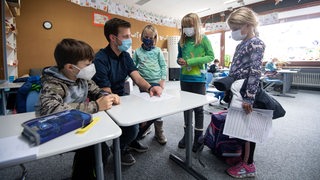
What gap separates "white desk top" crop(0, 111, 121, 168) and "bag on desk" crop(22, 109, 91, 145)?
0.07ft

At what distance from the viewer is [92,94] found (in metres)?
1.26

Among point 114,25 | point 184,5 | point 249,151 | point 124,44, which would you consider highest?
point 184,5

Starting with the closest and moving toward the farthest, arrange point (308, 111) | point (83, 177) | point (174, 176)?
point (83, 177)
point (174, 176)
point (308, 111)

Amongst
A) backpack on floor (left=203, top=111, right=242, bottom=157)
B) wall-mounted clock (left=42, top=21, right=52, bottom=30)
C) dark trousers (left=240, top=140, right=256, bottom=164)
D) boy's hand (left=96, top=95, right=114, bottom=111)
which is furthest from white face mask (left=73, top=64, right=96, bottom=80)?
wall-mounted clock (left=42, top=21, right=52, bottom=30)

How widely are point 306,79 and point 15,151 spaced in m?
6.55

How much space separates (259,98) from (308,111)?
2687 mm

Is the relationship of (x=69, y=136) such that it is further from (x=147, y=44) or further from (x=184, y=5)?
(x=184, y=5)

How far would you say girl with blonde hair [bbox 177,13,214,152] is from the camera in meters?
1.71

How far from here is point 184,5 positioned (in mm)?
6004

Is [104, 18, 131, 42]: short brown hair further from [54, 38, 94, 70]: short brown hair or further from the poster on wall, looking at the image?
the poster on wall

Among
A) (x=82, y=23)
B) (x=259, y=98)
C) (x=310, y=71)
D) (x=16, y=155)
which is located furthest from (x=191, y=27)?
(x=310, y=71)

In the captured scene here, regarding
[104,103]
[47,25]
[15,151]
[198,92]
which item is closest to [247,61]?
[198,92]

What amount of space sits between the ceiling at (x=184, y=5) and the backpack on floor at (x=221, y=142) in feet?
16.3

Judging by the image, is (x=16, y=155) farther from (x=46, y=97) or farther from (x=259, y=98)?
(x=259, y=98)
